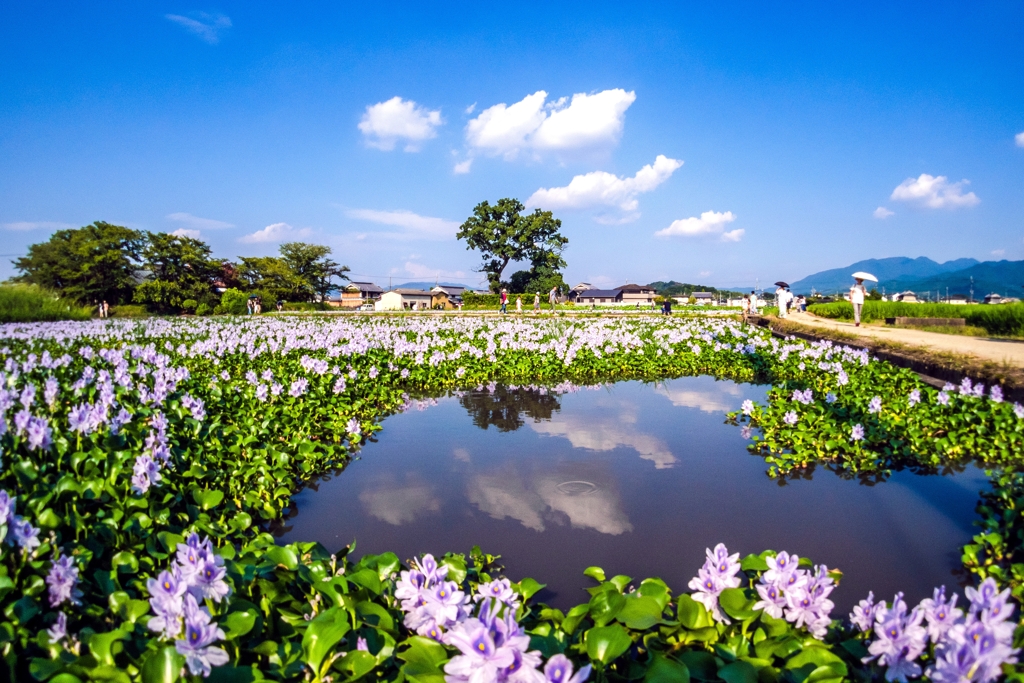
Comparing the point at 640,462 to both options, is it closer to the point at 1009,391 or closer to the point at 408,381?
the point at 1009,391

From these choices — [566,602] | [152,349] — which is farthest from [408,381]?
[566,602]

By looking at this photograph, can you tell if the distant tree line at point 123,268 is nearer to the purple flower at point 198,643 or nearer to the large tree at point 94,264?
the large tree at point 94,264

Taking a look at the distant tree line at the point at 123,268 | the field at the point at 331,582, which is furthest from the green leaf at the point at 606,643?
the distant tree line at the point at 123,268

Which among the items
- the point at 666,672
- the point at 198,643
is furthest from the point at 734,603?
the point at 198,643

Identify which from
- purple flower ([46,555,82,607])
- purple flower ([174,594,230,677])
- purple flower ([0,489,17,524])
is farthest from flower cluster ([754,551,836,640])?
purple flower ([0,489,17,524])

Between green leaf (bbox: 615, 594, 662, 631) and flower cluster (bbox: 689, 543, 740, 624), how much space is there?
143 millimetres

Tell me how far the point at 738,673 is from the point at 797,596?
1.25ft

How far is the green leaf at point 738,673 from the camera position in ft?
4.68

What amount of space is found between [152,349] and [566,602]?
18.6ft

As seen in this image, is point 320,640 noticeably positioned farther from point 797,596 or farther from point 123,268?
point 123,268

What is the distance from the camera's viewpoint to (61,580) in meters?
1.67

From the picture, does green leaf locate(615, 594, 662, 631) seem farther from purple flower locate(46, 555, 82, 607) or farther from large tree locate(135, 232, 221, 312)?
large tree locate(135, 232, 221, 312)

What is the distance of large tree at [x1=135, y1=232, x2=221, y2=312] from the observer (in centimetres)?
→ 4125

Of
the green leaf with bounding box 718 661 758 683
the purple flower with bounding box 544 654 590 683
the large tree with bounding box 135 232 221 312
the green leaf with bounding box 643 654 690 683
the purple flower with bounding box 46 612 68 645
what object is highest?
the large tree with bounding box 135 232 221 312
